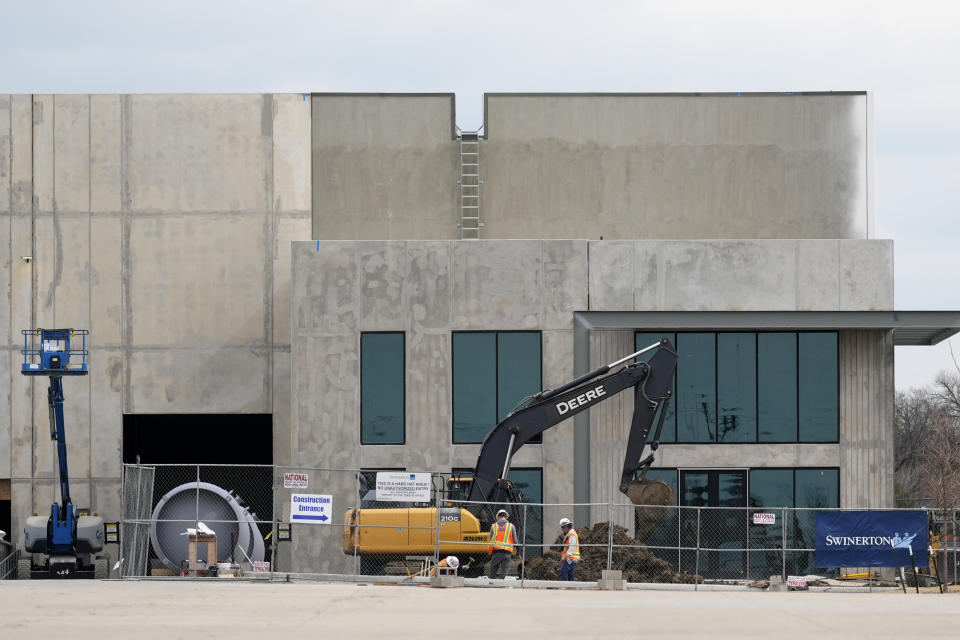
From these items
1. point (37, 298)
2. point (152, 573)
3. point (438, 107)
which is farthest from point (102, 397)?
point (438, 107)

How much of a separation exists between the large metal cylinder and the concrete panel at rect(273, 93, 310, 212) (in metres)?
9.92

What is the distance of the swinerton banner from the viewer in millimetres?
30955

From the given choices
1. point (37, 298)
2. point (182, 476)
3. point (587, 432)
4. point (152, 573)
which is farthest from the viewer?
point (182, 476)

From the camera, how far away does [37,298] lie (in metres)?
43.5

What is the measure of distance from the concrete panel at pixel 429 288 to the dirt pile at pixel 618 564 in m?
8.89

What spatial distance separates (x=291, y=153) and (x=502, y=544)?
18.1 metres

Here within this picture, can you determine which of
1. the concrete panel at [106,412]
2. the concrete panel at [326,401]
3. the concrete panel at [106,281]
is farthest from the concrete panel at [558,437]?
the concrete panel at [106,281]

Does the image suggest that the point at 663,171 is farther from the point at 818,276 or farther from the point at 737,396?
the point at 737,396

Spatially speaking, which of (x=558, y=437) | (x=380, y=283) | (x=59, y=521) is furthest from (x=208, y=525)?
(x=558, y=437)

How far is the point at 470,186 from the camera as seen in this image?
43.2m

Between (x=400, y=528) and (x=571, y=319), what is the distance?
33.2ft

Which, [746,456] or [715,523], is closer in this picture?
[715,523]

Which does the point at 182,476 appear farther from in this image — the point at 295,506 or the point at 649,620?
the point at 649,620

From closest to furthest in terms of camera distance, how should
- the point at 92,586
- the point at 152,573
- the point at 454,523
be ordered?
the point at 92,586 < the point at 454,523 < the point at 152,573
